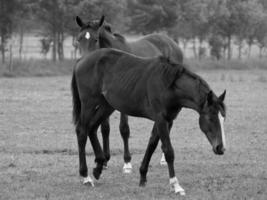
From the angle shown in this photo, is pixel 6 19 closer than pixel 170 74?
No

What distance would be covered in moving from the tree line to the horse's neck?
25998mm

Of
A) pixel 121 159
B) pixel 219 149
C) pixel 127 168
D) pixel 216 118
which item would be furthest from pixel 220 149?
pixel 121 159

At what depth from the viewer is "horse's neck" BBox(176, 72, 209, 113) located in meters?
7.59

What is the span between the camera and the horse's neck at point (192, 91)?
299 inches

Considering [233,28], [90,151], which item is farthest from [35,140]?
[233,28]

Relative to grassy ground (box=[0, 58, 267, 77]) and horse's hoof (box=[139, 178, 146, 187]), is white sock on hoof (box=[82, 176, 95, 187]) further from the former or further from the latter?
grassy ground (box=[0, 58, 267, 77])

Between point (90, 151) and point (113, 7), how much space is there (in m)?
23.4

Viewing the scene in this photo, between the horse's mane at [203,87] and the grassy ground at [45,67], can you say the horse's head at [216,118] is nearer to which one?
the horse's mane at [203,87]

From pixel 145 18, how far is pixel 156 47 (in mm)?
28089

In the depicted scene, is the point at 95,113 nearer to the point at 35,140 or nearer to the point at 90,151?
the point at 90,151

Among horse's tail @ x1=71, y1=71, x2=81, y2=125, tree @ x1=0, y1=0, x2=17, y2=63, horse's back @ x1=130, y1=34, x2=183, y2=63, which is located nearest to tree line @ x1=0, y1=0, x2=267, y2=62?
tree @ x1=0, y1=0, x2=17, y2=63

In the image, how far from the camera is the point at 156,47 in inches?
458

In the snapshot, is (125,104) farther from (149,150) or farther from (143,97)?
(149,150)

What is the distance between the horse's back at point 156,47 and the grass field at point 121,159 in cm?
183
